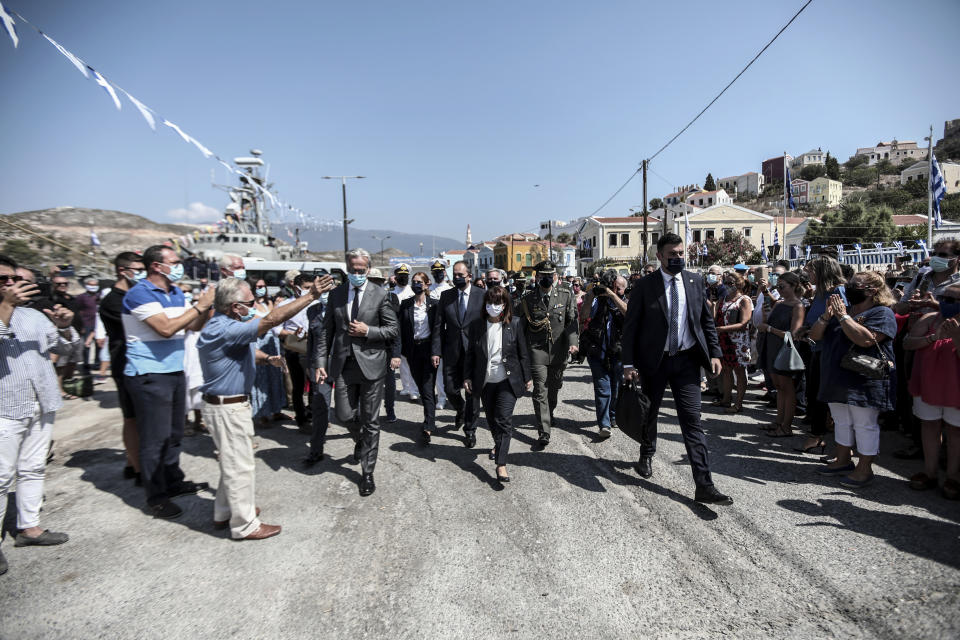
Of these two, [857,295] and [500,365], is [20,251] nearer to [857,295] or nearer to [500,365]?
[500,365]

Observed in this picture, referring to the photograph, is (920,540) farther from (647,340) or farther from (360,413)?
(360,413)

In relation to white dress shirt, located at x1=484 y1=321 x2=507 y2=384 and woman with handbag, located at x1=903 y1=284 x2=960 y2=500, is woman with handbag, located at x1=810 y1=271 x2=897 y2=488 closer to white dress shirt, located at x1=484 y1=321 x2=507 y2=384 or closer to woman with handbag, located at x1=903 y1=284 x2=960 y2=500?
woman with handbag, located at x1=903 y1=284 x2=960 y2=500

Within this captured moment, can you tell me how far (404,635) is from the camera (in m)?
2.39

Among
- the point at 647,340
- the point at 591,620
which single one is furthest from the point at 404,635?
the point at 647,340

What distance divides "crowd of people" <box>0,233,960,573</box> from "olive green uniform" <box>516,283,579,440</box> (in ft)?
0.07

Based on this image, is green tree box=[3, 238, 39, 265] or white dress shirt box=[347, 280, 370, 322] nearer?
white dress shirt box=[347, 280, 370, 322]

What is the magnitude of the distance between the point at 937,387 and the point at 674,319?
2.21 metres

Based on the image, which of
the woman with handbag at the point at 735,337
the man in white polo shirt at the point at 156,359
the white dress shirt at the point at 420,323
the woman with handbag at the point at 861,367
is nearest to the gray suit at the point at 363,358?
the man in white polo shirt at the point at 156,359

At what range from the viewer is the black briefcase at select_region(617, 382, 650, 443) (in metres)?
4.11

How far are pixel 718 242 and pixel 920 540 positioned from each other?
5992cm

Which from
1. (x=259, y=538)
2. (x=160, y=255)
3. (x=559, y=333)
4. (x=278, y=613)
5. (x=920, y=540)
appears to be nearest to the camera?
(x=278, y=613)

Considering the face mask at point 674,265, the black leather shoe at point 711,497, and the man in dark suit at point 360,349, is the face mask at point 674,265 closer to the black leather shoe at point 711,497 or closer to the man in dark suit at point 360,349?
the black leather shoe at point 711,497

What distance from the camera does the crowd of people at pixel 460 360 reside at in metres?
3.33

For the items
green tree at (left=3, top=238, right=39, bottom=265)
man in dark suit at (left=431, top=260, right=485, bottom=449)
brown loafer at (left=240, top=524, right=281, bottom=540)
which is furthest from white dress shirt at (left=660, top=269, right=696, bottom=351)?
green tree at (left=3, top=238, right=39, bottom=265)
